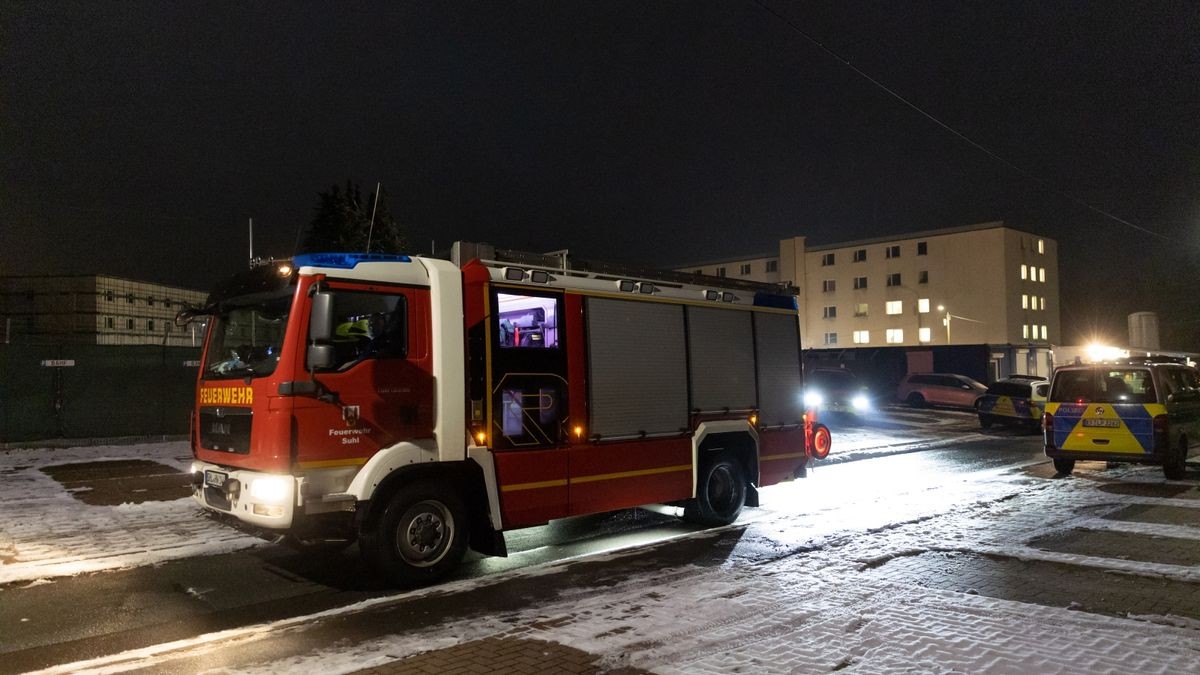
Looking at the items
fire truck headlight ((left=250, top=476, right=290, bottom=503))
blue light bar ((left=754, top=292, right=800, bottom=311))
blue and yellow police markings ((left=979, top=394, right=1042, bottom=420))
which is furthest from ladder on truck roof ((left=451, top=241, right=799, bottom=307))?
blue and yellow police markings ((left=979, top=394, right=1042, bottom=420))

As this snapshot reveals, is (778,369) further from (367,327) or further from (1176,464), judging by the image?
(1176,464)

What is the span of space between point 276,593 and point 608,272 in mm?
4440

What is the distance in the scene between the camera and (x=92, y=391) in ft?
58.7

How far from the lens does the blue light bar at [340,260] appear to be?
633 cm

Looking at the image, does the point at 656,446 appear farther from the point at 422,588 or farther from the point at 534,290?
the point at 422,588

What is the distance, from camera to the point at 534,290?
7.59m

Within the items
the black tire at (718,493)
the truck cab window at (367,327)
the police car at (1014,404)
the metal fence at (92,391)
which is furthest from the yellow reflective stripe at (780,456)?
the police car at (1014,404)

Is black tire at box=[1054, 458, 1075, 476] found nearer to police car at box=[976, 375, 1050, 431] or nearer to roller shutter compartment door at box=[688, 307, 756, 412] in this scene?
roller shutter compartment door at box=[688, 307, 756, 412]

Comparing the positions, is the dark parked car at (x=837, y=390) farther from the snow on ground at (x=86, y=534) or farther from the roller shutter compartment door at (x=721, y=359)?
the snow on ground at (x=86, y=534)

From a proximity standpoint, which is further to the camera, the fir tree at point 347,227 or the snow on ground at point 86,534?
the fir tree at point 347,227

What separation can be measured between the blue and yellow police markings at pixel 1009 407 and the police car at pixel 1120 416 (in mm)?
10108

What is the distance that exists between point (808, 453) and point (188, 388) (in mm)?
15752

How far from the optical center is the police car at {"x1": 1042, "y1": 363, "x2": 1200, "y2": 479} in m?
12.5

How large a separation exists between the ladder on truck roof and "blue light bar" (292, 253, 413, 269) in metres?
0.72
